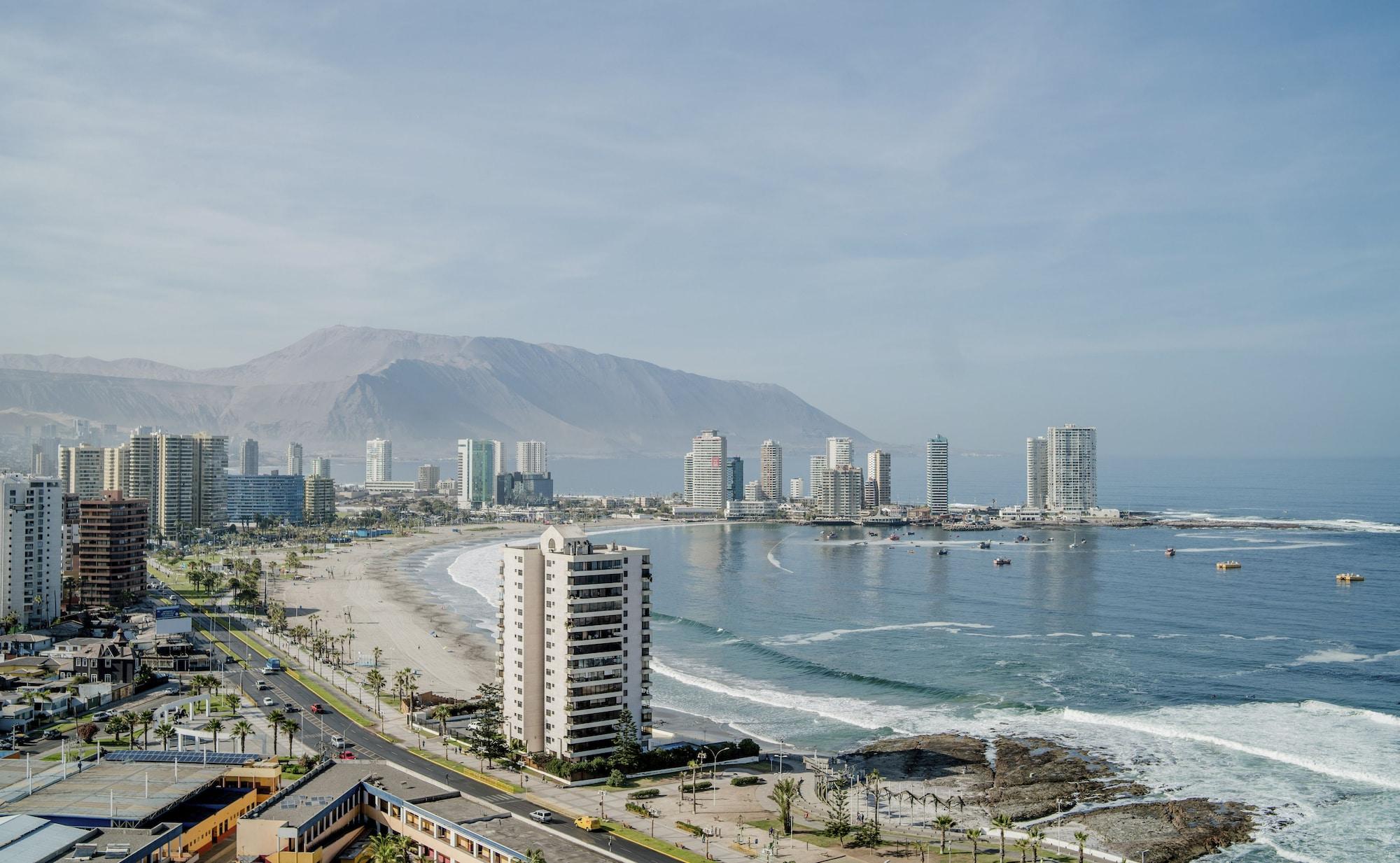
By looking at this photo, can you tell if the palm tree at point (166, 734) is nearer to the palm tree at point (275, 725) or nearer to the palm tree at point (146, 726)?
the palm tree at point (146, 726)

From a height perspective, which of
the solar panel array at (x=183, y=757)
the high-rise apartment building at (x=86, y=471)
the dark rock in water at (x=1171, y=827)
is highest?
the high-rise apartment building at (x=86, y=471)

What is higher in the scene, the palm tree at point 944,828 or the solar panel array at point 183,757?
the solar panel array at point 183,757

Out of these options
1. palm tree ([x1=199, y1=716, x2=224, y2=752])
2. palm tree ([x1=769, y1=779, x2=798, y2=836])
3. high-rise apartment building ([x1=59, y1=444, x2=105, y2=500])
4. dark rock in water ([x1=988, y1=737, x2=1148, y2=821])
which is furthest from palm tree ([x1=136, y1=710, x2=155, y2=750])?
high-rise apartment building ([x1=59, y1=444, x2=105, y2=500])

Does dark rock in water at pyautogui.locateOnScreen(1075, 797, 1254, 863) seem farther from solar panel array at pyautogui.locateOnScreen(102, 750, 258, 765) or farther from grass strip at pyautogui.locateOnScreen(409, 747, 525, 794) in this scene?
solar panel array at pyautogui.locateOnScreen(102, 750, 258, 765)

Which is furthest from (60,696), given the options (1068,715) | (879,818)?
(1068,715)

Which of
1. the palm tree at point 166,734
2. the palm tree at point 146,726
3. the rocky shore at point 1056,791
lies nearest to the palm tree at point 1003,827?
the rocky shore at point 1056,791

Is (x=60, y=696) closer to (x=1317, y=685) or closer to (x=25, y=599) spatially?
(x=25, y=599)

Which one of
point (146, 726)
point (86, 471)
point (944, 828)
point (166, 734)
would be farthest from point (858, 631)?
point (86, 471)
